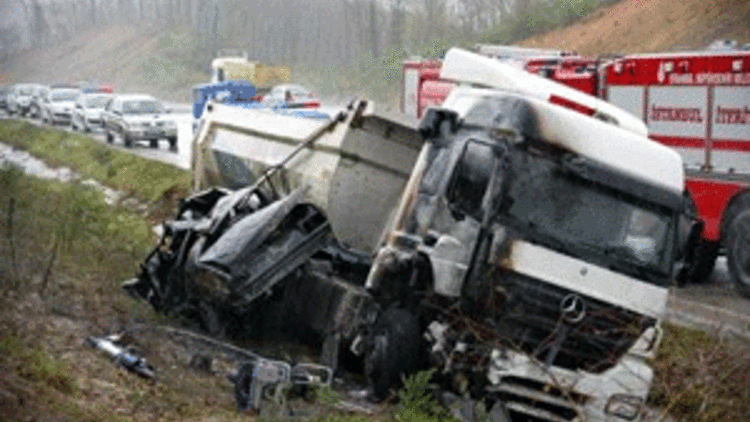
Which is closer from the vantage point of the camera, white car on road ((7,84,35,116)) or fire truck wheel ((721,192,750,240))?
fire truck wheel ((721,192,750,240))

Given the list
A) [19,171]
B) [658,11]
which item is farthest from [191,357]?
[658,11]

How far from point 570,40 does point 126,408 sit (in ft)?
132

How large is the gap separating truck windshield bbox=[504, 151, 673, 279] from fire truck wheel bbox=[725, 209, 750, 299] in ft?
21.1

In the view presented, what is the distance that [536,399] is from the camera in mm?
7945

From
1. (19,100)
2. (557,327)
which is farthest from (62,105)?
(557,327)

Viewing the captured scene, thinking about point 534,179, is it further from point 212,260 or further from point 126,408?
point 126,408

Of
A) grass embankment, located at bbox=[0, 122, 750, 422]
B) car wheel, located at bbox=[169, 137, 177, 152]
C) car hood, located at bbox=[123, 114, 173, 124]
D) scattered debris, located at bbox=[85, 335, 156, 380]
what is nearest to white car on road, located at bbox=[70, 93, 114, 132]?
car hood, located at bbox=[123, 114, 173, 124]

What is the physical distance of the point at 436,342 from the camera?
8.42 m

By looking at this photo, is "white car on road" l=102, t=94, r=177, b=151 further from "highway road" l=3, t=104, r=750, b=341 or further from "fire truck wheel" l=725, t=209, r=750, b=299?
"fire truck wheel" l=725, t=209, r=750, b=299

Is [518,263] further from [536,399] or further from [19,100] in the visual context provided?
[19,100]

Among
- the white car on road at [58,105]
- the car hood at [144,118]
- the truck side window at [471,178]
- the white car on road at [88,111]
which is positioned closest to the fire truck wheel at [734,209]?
the truck side window at [471,178]

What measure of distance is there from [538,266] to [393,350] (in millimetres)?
1277

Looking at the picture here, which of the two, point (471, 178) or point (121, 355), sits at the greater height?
point (471, 178)

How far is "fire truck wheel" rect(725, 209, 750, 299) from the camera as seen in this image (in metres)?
14.5
